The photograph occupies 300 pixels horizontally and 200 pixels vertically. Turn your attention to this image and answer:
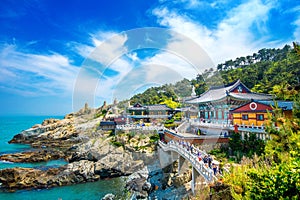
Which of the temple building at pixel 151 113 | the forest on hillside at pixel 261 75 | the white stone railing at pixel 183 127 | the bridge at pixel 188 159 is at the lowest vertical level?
the bridge at pixel 188 159

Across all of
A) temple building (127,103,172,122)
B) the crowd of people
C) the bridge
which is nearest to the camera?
the crowd of people

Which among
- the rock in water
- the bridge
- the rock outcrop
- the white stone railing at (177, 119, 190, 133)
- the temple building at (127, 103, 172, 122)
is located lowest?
the rock in water

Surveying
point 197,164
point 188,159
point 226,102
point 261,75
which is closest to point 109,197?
point 188,159

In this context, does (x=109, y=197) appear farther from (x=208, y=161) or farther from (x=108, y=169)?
(x=208, y=161)

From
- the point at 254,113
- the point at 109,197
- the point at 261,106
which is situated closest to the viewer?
the point at 109,197

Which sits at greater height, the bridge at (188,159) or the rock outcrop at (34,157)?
the bridge at (188,159)

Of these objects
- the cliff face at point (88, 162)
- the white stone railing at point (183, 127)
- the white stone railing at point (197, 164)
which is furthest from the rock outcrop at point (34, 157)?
the white stone railing at point (197, 164)

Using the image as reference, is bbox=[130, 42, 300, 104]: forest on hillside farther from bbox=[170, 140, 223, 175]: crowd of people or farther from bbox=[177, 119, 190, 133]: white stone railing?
bbox=[177, 119, 190, 133]: white stone railing

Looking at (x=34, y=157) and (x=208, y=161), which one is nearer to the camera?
(x=208, y=161)

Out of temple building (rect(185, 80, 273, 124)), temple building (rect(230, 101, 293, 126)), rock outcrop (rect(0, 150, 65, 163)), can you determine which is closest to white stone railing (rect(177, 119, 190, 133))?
temple building (rect(185, 80, 273, 124))

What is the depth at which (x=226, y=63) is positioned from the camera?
227 feet

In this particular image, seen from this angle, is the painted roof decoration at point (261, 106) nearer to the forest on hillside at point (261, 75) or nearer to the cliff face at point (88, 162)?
the forest on hillside at point (261, 75)

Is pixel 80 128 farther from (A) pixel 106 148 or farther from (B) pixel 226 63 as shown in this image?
(B) pixel 226 63

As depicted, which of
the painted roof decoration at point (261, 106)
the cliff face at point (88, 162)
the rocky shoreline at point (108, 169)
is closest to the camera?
the painted roof decoration at point (261, 106)
